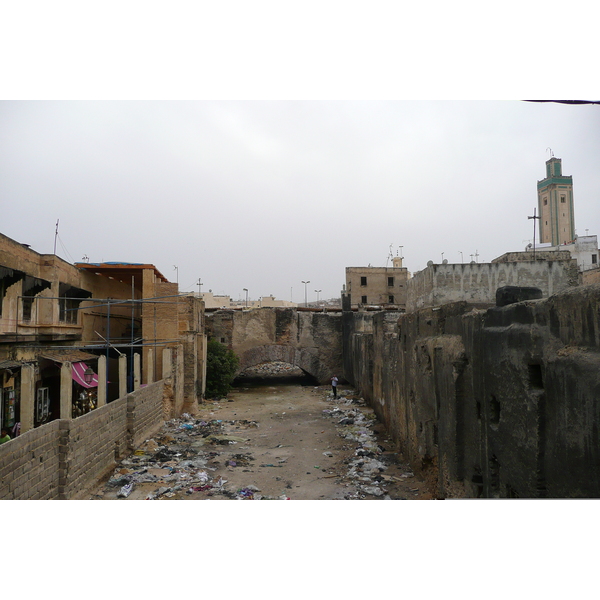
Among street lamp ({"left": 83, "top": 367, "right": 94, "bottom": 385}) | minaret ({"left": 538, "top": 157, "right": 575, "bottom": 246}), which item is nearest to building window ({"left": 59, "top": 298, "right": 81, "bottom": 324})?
street lamp ({"left": 83, "top": 367, "right": 94, "bottom": 385})

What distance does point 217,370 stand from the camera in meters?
18.6

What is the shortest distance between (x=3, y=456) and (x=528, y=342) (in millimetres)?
5539

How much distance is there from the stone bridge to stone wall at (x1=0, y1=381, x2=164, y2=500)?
11.1 metres

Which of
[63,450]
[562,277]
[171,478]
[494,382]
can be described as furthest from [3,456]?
[562,277]

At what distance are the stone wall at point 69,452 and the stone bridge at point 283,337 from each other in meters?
11.1

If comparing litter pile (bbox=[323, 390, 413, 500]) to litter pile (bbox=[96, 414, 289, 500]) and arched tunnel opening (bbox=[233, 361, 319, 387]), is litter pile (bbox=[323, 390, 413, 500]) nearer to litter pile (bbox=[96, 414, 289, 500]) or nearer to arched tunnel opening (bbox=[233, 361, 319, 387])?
litter pile (bbox=[96, 414, 289, 500])

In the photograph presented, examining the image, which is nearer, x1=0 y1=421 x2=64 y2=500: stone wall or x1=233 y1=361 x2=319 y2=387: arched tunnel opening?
x1=0 y1=421 x2=64 y2=500: stone wall

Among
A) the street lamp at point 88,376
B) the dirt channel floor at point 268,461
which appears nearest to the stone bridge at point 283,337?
the dirt channel floor at point 268,461

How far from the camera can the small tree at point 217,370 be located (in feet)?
60.4

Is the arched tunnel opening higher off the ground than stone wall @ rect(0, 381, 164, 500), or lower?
lower

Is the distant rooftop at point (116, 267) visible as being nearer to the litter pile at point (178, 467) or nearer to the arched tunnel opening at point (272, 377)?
the litter pile at point (178, 467)

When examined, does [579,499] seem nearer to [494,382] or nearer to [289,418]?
[494,382]

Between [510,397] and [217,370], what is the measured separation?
15.3 meters

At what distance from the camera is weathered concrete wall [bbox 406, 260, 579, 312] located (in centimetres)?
1962
